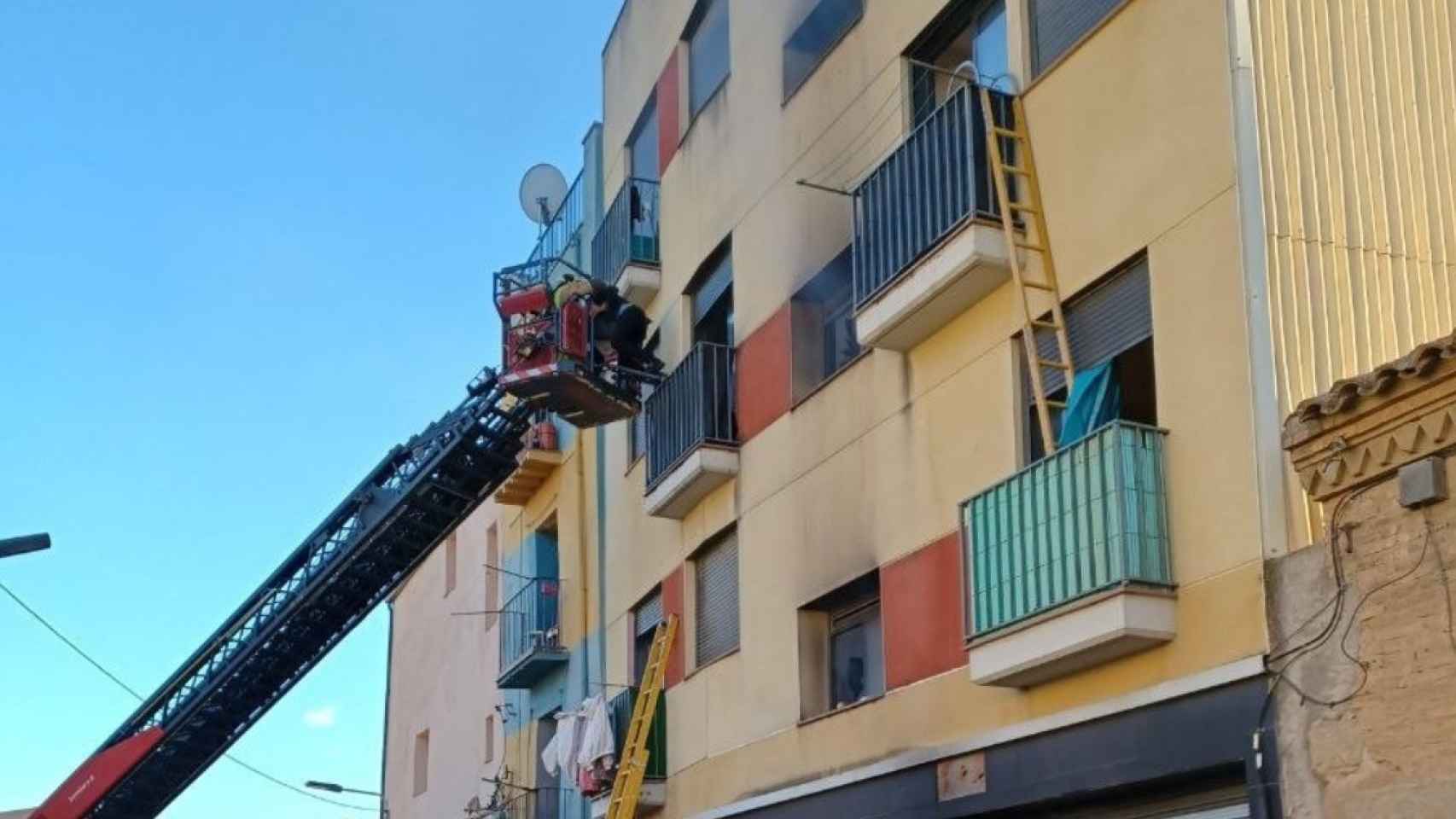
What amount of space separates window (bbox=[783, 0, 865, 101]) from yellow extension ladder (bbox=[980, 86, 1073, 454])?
375 cm

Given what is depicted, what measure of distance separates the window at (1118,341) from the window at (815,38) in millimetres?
5107

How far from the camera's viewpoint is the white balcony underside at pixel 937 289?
1289cm

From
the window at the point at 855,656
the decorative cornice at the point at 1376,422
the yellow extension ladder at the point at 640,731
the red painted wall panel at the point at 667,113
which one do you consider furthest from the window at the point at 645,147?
the decorative cornice at the point at 1376,422

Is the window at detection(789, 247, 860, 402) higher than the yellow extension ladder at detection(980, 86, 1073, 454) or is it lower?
higher

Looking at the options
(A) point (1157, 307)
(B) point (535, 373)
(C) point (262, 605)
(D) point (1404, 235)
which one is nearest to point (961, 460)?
(A) point (1157, 307)

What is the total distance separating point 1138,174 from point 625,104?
13.8 metres

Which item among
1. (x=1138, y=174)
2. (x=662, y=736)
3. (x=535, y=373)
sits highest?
(x=535, y=373)

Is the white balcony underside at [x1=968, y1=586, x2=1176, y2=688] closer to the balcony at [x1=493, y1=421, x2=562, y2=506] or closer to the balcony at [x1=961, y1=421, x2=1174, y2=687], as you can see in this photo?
the balcony at [x1=961, y1=421, x2=1174, y2=687]

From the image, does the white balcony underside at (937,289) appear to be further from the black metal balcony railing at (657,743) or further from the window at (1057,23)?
the black metal balcony railing at (657,743)

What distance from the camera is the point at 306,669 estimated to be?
24188mm

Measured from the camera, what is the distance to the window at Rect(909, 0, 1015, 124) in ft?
46.2

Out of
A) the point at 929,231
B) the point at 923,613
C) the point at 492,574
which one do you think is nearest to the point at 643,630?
the point at 923,613

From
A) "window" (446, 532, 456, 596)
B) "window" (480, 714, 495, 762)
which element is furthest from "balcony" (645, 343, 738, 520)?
"window" (446, 532, 456, 596)

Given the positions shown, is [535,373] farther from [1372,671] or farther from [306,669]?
[1372,671]
